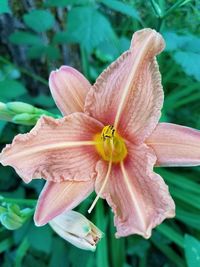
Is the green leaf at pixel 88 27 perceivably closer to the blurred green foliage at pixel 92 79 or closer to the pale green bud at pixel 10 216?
the blurred green foliage at pixel 92 79

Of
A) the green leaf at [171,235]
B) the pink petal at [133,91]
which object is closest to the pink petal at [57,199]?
the pink petal at [133,91]

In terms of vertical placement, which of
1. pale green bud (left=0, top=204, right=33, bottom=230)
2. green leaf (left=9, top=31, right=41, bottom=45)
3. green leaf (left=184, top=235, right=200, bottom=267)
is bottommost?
green leaf (left=184, top=235, right=200, bottom=267)

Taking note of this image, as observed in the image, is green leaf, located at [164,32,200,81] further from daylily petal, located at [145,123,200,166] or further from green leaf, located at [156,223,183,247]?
green leaf, located at [156,223,183,247]

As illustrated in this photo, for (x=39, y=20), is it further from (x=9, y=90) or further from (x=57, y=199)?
(x=57, y=199)

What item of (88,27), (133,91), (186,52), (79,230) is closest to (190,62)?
(186,52)

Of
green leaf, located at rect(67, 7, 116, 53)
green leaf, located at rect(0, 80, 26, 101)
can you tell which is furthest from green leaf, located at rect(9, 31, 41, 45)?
green leaf, located at rect(67, 7, 116, 53)
